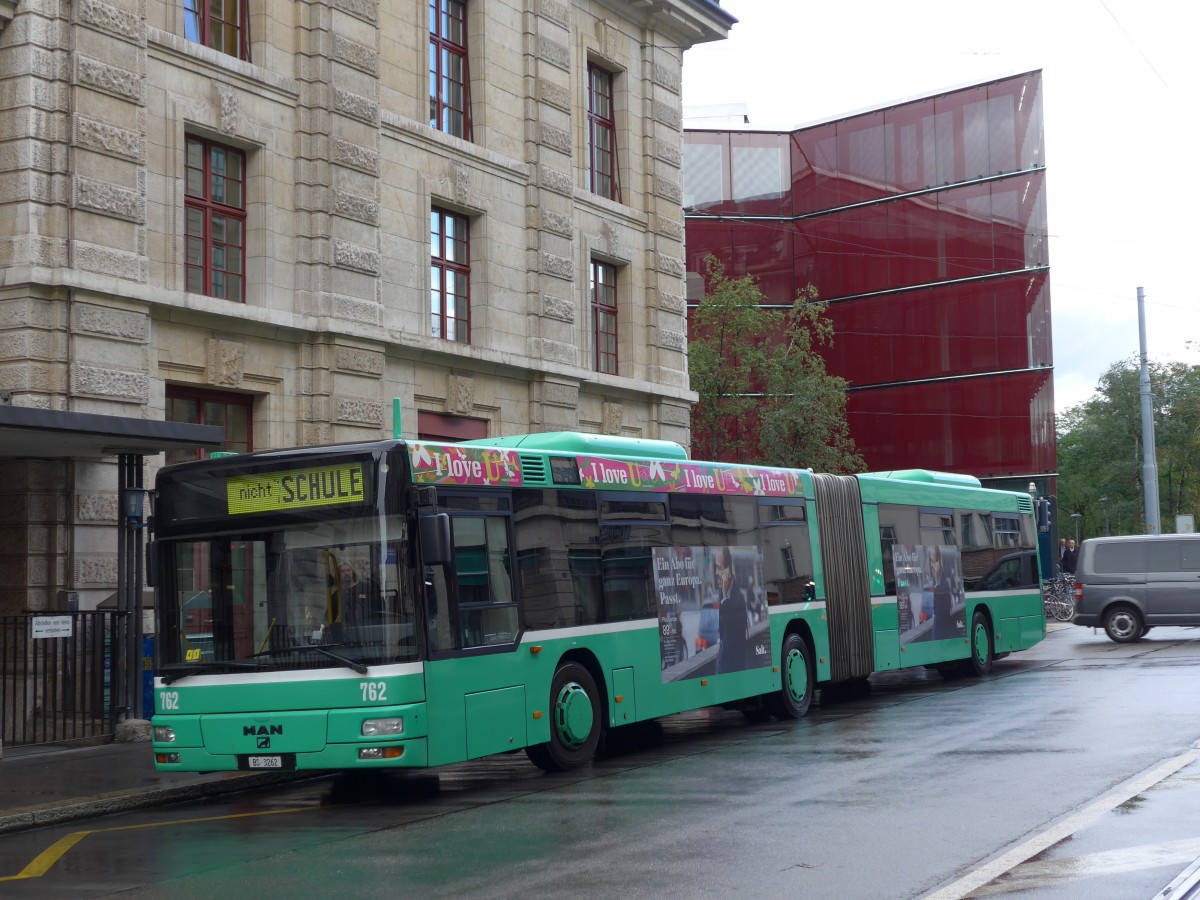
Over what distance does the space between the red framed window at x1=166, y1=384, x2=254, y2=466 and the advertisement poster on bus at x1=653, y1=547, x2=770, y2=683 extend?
275 inches

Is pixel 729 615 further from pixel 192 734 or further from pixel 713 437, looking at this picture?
pixel 713 437

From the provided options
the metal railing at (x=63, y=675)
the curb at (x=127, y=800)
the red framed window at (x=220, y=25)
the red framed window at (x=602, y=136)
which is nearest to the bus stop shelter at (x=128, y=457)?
the metal railing at (x=63, y=675)

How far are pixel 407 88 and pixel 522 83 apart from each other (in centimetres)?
313

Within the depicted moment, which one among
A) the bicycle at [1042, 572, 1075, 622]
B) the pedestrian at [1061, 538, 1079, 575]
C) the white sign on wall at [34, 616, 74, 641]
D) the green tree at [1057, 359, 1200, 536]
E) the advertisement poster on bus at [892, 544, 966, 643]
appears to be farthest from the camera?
the green tree at [1057, 359, 1200, 536]

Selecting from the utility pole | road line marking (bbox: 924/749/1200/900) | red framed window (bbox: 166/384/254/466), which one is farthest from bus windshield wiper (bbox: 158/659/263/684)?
the utility pole

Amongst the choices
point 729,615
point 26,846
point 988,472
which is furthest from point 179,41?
point 988,472

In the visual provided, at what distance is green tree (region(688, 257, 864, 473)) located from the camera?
3909 cm

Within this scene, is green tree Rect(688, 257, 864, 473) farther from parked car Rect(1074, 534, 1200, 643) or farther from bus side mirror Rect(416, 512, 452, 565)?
bus side mirror Rect(416, 512, 452, 565)

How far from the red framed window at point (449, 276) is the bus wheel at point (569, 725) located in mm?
11153

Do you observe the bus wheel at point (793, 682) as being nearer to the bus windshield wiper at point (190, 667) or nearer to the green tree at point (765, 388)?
the bus windshield wiper at point (190, 667)

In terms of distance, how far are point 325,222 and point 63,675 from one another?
7.66m

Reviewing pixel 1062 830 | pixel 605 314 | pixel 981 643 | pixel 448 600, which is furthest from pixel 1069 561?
pixel 1062 830

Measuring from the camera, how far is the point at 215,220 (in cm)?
2016

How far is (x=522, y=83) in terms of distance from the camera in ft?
84.5
